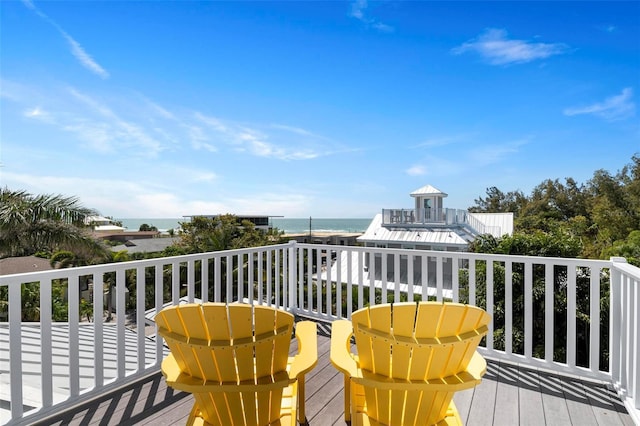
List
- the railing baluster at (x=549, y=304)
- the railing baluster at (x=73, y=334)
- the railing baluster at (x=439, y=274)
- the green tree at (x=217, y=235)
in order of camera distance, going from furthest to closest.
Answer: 1. the green tree at (x=217, y=235)
2. the railing baluster at (x=439, y=274)
3. the railing baluster at (x=549, y=304)
4. the railing baluster at (x=73, y=334)

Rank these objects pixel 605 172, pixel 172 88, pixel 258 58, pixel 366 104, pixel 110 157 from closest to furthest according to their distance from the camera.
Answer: pixel 258 58 → pixel 172 88 → pixel 366 104 → pixel 110 157 → pixel 605 172

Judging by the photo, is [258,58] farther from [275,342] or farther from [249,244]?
[249,244]

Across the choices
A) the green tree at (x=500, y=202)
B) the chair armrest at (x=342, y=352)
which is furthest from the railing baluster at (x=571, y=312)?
the green tree at (x=500, y=202)

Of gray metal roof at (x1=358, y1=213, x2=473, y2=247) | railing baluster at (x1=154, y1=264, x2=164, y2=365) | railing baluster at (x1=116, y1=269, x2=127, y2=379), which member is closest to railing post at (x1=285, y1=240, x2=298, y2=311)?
railing baluster at (x1=154, y1=264, x2=164, y2=365)

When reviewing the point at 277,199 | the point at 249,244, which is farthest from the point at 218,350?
the point at 277,199

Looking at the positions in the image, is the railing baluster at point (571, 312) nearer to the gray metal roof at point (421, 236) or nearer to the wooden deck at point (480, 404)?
the wooden deck at point (480, 404)

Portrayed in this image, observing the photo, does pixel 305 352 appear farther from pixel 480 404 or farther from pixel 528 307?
pixel 528 307

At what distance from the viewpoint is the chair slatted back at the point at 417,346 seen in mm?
1472

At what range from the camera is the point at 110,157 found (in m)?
21.6

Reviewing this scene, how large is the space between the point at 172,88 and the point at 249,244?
367 inches

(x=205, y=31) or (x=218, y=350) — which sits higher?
(x=205, y=31)

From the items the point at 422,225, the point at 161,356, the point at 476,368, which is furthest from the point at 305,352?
the point at 422,225

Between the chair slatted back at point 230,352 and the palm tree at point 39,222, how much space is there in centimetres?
1218

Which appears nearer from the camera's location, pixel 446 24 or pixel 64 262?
pixel 446 24
